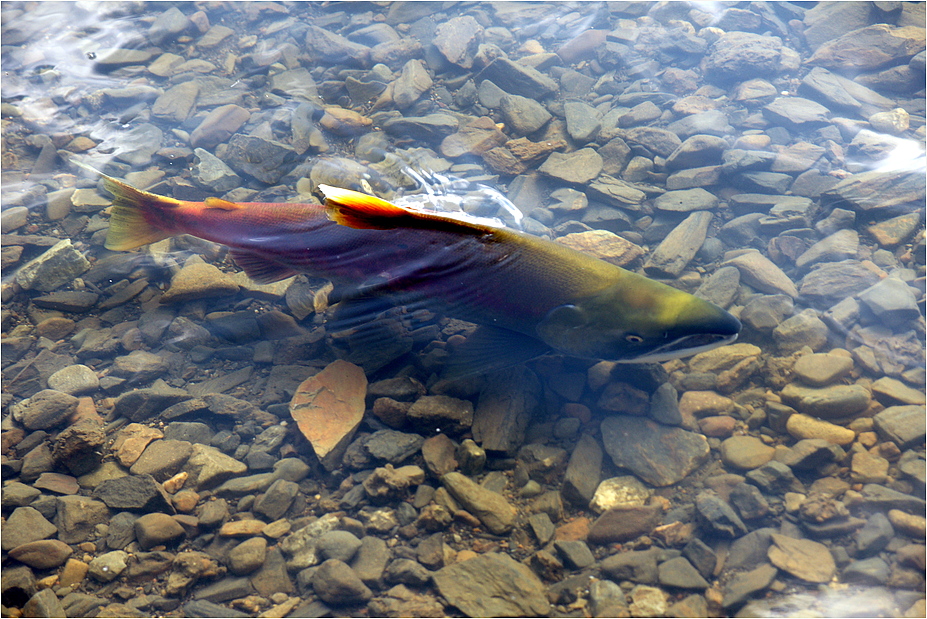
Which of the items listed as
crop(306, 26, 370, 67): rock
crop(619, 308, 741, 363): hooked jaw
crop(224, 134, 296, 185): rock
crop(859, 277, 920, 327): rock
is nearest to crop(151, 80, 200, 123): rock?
crop(224, 134, 296, 185): rock

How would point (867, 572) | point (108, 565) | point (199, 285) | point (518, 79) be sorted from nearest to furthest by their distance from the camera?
point (867, 572)
point (108, 565)
point (199, 285)
point (518, 79)

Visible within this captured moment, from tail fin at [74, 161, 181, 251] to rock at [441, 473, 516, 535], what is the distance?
2916 millimetres

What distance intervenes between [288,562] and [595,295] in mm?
2482

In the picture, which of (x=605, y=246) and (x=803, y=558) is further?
(x=605, y=246)

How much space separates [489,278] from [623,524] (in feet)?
5.60

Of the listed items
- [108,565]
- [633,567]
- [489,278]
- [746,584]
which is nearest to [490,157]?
[489,278]

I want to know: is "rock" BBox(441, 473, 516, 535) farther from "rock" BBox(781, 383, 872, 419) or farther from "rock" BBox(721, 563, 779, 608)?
"rock" BBox(781, 383, 872, 419)

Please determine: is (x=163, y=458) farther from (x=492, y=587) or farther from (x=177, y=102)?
(x=177, y=102)

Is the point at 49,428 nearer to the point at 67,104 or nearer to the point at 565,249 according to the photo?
the point at 565,249

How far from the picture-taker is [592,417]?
349 centimetres

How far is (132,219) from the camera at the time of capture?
13.0 ft

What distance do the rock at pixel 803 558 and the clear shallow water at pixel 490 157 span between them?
6cm

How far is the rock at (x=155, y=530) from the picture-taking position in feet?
9.62

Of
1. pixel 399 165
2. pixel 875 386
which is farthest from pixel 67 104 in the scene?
pixel 875 386
